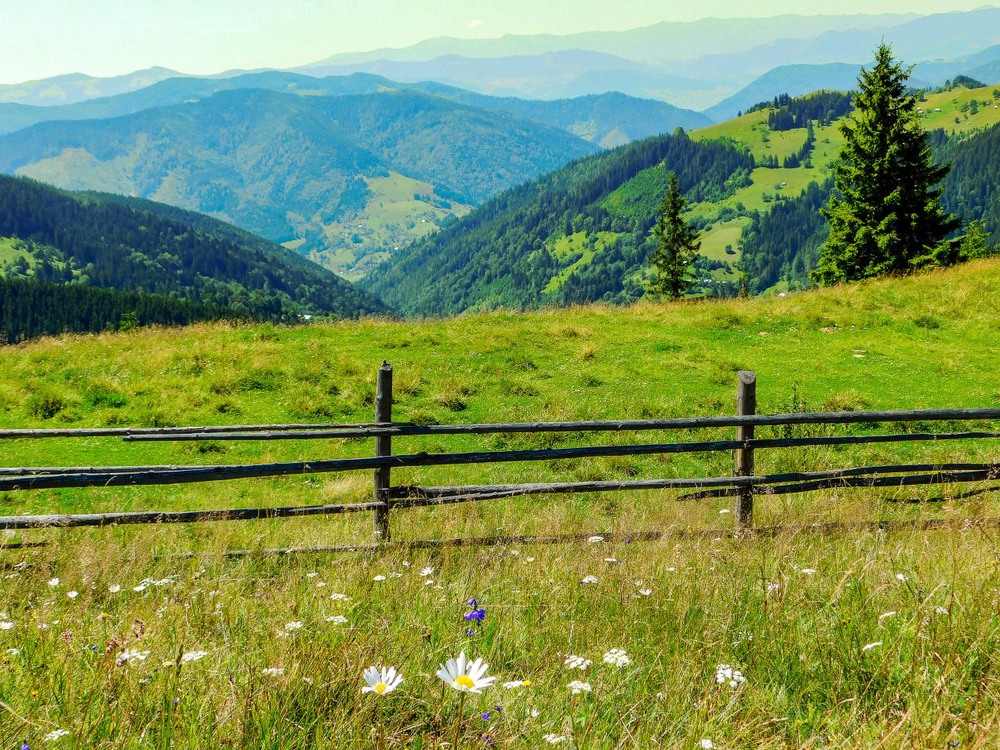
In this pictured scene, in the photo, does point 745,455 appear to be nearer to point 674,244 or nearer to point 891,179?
point 891,179

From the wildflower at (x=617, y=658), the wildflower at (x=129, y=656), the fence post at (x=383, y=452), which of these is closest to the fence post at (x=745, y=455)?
the fence post at (x=383, y=452)

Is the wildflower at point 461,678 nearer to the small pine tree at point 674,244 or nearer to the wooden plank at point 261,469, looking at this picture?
the wooden plank at point 261,469

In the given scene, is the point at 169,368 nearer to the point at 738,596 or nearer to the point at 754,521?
the point at 754,521

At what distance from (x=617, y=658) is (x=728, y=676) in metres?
0.47

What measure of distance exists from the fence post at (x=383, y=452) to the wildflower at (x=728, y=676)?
4.62 m

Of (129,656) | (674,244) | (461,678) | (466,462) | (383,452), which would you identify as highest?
(674,244)

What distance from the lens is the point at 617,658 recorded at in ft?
8.59

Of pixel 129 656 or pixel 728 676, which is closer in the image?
pixel 129 656

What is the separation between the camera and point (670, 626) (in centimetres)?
354

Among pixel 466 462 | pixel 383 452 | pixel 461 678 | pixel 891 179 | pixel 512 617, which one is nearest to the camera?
pixel 461 678

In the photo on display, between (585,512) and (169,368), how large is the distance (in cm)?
1174

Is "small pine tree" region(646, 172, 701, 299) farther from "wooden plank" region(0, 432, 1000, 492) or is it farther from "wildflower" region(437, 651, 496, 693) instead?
"wildflower" region(437, 651, 496, 693)

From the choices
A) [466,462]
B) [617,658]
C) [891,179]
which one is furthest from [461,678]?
[891,179]

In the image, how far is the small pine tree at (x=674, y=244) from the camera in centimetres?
4834
